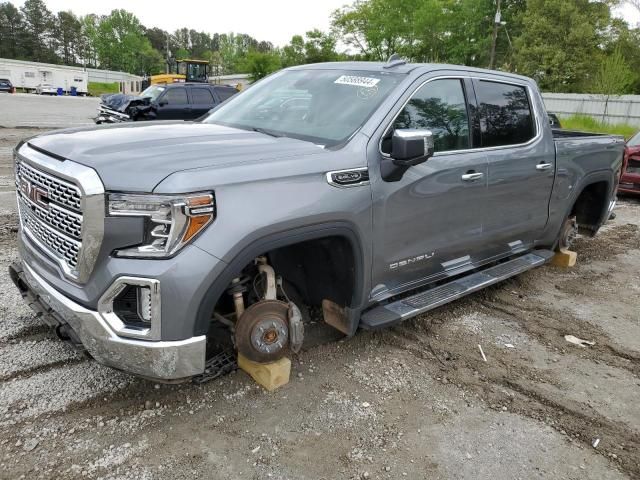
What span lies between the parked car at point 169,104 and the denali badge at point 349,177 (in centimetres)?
1371

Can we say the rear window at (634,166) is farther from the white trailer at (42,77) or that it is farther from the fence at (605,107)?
the white trailer at (42,77)

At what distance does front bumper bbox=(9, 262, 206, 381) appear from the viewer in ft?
7.77

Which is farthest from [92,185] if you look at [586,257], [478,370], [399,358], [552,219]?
[586,257]

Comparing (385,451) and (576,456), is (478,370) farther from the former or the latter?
(385,451)

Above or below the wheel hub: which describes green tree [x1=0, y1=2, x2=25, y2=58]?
above

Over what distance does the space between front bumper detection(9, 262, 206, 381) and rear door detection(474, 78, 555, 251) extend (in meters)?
2.58

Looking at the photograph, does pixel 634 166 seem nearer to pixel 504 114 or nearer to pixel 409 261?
pixel 504 114

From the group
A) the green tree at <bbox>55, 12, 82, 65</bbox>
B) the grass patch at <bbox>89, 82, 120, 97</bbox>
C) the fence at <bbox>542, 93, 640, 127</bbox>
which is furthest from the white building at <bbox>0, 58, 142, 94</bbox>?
the green tree at <bbox>55, 12, 82, 65</bbox>

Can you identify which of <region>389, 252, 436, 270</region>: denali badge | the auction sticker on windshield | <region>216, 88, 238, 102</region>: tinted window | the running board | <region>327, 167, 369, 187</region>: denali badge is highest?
<region>216, 88, 238, 102</region>: tinted window

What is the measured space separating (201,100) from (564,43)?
3763 cm

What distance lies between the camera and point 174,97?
52.7 feet

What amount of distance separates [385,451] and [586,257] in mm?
4737

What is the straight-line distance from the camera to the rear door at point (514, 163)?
4.04 meters

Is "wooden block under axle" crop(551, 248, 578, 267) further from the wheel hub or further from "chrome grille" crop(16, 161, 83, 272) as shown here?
"chrome grille" crop(16, 161, 83, 272)
